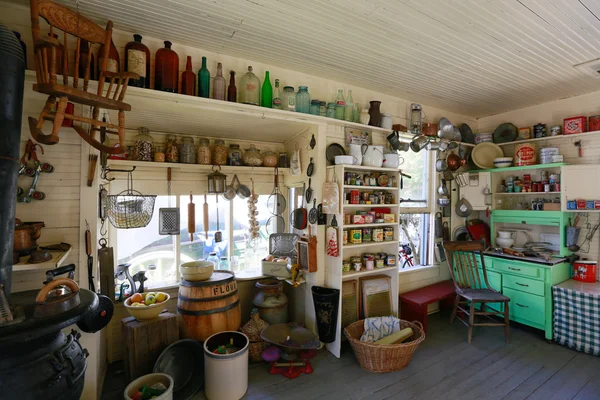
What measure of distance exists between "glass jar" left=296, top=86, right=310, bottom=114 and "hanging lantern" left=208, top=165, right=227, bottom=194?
3.25 feet

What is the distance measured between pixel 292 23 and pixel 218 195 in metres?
1.80

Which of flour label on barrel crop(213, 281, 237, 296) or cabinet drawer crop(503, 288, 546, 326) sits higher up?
flour label on barrel crop(213, 281, 237, 296)

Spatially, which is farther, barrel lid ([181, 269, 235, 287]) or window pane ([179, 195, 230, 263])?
window pane ([179, 195, 230, 263])

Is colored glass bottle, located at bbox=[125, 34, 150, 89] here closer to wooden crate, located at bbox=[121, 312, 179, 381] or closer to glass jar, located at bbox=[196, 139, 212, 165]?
glass jar, located at bbox=[196, 139, 212, 165]

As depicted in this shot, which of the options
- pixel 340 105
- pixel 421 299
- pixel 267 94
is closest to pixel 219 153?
pixel 267 94

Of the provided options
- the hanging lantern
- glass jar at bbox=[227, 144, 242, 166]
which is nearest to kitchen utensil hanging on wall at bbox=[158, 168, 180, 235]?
the hanging lantern

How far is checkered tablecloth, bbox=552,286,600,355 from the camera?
2566 millimetres

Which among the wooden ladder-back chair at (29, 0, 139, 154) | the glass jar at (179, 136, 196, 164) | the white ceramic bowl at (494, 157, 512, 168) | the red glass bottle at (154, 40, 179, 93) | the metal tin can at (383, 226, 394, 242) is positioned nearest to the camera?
the wooden ladder-back chair at (29, 0, 139, 154)

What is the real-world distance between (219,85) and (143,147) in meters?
0.89

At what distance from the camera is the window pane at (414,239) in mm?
3590

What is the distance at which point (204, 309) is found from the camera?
7.15 ft

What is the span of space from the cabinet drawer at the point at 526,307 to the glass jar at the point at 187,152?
12.2 feet

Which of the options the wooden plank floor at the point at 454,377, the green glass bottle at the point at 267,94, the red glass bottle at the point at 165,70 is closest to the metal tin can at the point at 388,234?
the wooden plank floor at the point at 454,377

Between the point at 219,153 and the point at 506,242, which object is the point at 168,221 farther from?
the point at 506,242
